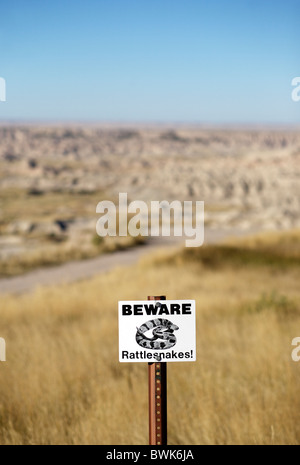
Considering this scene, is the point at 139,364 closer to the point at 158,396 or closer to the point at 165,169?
the point at 158,396

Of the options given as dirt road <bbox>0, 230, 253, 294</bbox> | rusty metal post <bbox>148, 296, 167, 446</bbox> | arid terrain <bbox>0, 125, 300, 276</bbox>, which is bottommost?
rusty metal post <bbox>148, 296, 167, 446</bbox>

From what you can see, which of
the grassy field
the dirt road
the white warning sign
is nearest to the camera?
the white warning sign

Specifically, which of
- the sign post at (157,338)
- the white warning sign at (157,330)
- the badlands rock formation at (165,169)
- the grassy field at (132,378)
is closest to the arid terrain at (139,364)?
the grassy field at (132,378)

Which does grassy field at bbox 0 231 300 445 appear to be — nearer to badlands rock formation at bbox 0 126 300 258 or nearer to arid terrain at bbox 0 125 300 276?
arid terrain at bbox 0 125 300 276

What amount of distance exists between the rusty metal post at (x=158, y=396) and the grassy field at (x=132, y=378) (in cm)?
131

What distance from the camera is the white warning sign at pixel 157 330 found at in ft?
10.2

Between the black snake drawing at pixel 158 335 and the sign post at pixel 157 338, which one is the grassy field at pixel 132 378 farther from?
the black snake drawing at pixel 158 335

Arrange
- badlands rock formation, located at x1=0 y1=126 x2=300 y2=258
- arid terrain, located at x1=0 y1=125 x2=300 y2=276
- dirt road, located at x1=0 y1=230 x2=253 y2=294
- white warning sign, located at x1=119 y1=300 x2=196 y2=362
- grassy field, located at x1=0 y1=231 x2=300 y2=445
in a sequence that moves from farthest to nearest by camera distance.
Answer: badlands rock formation, located at x1=0 y1=126 x2=300 y2=258 → arid terrain, located at x1=0 y1=125 x2=300 y2=276 → dirt road, located at x1=0 y1=230 x2=253 y2=294 → grassy field, located at x1=0 y1=231 x2=300 y2=445 → white warning sign, located at x1=119 y1=300 x2=196 y2=362

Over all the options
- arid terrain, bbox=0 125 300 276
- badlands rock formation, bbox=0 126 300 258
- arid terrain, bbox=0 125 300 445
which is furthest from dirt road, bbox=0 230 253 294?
badlands rock formation, bbox=0 126 300 258

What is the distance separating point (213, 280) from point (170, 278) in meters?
1.26

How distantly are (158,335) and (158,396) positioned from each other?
0.34 metres

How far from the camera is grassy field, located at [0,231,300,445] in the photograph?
4574mm

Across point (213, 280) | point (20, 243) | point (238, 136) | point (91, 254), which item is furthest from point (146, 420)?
point (238, 136)

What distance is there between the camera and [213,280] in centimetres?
1437
